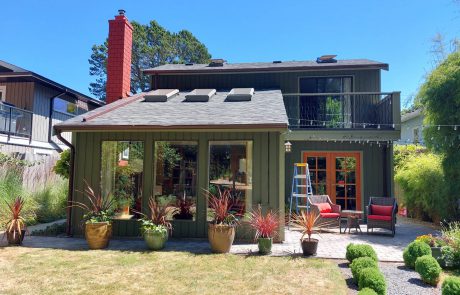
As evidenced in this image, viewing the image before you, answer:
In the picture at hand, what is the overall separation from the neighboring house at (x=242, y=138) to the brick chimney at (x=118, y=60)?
0.10 ft

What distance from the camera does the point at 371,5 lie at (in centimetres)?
1205

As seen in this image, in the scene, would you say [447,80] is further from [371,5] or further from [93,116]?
[93,116]

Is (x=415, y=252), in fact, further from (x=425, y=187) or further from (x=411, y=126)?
(x=411, y=126)

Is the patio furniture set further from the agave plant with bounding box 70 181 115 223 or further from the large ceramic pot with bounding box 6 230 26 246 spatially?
the large ceramic pot with bounding box 6 230 26 246

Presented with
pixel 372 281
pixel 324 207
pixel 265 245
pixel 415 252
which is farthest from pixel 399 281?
pixel 324 207

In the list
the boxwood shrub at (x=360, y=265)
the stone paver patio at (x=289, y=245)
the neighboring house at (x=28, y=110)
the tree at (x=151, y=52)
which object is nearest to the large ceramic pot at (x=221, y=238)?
the stone paver patio at (x=289, y=245)

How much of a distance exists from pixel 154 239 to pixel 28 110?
12.0 meters

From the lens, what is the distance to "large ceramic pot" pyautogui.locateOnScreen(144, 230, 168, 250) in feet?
21.5

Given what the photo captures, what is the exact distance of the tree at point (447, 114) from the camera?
8.98 m

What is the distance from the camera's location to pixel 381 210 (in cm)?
903

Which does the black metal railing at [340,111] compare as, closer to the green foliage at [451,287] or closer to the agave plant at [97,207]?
the agave plant at [97,207]

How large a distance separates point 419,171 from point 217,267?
8.19m

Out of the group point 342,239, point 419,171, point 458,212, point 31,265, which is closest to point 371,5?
point 419,171

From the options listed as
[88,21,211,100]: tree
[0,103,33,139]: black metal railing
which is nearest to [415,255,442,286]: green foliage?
[0,103,33,139]: black metal railing
